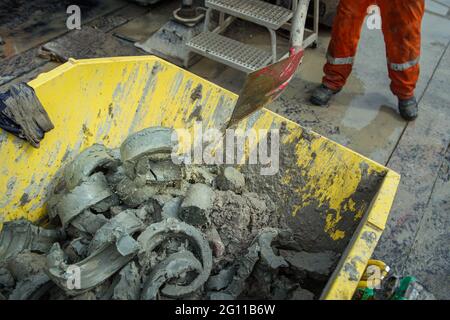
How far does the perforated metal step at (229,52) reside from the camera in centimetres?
311

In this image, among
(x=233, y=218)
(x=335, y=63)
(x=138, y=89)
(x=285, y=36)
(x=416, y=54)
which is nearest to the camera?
(x=233, y=218)

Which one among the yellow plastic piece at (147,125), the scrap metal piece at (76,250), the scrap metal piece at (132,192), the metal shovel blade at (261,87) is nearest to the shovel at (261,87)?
the metal shovel blade at (261,87)

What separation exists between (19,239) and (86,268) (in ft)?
1.38

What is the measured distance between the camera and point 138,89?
214 centimetres

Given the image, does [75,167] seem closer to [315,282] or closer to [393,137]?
[315,282]

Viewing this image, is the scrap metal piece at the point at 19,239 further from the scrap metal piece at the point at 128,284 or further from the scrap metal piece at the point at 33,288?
the scrap metal piece at the point at 128,284

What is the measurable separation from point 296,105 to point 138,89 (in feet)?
5.10

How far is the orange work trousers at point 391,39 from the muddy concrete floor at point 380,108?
27cm

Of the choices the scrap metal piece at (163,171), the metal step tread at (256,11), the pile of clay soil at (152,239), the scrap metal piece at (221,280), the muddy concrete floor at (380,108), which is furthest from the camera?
the metal step tread at (256,11)

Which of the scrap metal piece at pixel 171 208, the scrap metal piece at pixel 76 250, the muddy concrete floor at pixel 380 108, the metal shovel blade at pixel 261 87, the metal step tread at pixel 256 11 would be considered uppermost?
the metal shovel blade at pixel 261 87

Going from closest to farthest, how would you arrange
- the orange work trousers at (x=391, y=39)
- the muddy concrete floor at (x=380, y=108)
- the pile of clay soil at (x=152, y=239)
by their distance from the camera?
1. the pile of clay soil at (x=152, y=239)
2. the muddy concrete floor at (x=380, y=108)
3. the orange work trousers at (x=391, y=39)

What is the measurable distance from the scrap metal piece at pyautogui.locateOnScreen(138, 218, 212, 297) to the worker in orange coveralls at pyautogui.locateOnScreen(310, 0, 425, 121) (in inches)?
77.3

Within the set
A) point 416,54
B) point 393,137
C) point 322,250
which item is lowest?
point 393,137

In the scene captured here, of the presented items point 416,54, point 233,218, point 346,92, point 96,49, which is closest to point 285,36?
point 346,92
